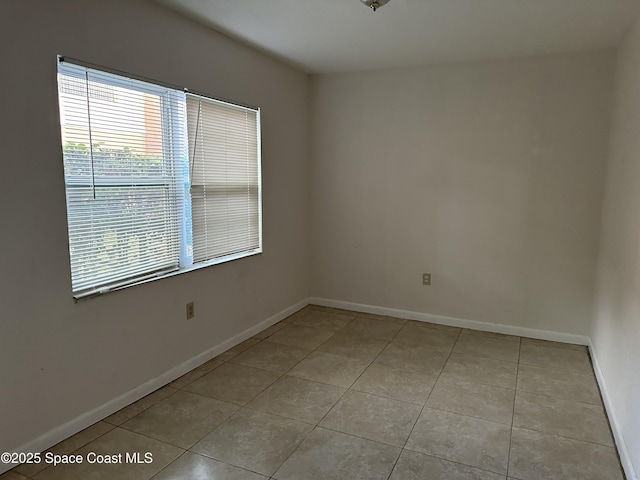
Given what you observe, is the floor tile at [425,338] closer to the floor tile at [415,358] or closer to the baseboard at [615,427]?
the floor tile at [415,358]

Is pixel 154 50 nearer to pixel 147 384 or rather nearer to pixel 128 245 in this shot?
pixel 128 245

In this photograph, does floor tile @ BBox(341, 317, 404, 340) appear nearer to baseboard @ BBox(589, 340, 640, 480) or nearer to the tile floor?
the tile floor

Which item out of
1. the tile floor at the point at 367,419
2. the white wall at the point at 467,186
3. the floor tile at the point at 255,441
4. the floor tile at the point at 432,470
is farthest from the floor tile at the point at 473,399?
the white wall at the point at 467,186

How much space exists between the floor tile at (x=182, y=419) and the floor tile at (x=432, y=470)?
1010mm

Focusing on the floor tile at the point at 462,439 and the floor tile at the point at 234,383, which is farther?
the floor tile at the point at 234,383

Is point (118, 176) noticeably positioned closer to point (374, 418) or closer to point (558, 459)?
point (374, 418)

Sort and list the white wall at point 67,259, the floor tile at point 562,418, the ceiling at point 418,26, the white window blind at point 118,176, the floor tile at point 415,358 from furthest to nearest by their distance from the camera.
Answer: the floor tile at point 415,358
the ceiling at point 418,26
the floor tile at point 562,418
the white window blind at point 118,176
the white wall at point 67,259

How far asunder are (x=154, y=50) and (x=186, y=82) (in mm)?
287

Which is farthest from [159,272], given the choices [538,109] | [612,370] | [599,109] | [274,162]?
[599,109]

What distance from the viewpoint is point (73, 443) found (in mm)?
2182

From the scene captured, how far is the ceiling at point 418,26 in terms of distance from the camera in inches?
98.7

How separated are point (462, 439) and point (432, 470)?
33cm

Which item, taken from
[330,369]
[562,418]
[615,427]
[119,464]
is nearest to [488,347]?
[562,418]

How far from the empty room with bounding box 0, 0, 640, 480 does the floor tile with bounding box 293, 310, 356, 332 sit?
0.10 feet
